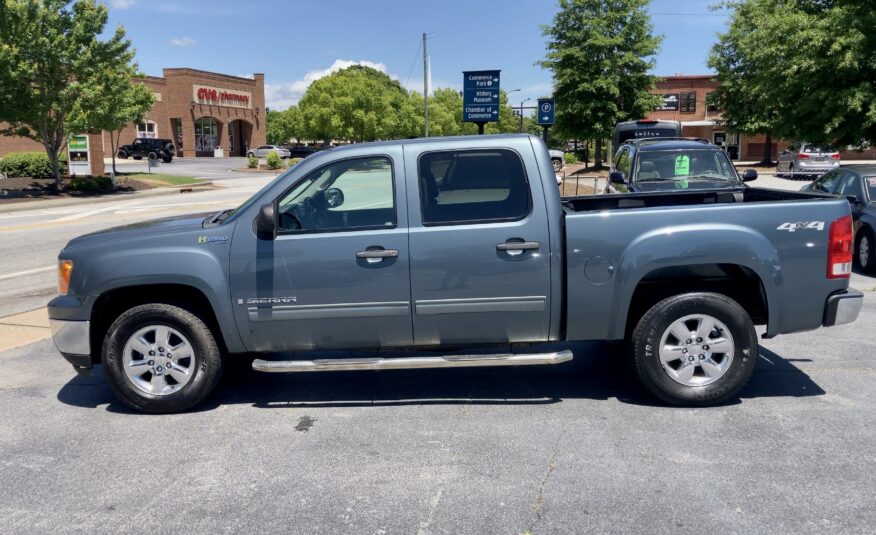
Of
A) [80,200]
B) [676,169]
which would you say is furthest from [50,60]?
[676,169]

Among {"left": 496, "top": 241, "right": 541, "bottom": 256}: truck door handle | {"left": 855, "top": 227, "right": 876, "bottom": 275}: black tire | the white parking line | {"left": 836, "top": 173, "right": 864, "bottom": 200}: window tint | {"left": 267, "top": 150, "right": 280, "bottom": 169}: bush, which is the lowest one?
the white parking line

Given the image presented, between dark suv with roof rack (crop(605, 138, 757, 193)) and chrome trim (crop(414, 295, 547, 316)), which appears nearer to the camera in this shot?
chrome trim (crop(414, 295, 547, 316))

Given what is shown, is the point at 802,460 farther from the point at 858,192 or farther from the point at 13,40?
the point at 13,40

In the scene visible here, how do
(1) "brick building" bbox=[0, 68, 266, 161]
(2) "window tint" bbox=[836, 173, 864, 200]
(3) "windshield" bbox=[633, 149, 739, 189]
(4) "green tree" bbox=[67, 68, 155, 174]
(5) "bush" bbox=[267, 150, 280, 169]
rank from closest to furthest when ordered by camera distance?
(2) "window tint" bbox=[836, 173, 864, 200]
(3) "windshield" bbox=[633, 149, 739, 189]
(4) "green tree" bbox=[67, 68, 155, 174]
(5) "bush" bbox=[267, 150, 280, 169]
(1) "brick building" bbox=[0, 68, 266, 161]

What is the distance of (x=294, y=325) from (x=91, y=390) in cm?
199

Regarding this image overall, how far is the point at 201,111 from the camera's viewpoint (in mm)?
66312

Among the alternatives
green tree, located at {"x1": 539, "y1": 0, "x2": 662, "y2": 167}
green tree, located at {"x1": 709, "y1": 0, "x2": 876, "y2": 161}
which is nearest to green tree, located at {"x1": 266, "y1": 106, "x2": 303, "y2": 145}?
green tree, located at {"x1": 539, "y1": 0, "x2": 662, "y2": 167}

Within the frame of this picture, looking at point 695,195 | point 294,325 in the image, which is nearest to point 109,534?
point 294,325

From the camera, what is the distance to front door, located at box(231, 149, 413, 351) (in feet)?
16.3

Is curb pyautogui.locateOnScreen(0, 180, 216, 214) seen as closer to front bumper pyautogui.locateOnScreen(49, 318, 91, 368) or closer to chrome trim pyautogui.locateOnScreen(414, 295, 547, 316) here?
front bumper pyautogui.locateOnScreen(49, 318, 91, 368)

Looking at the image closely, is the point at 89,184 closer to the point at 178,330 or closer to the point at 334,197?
the point at 178,330

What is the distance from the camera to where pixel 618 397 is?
5488mm

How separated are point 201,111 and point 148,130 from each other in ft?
15.8

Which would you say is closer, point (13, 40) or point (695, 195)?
point (695, 195)
